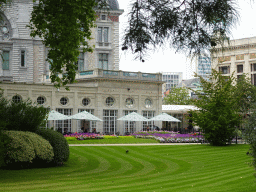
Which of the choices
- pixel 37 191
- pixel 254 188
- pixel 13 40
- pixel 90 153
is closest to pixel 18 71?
pixel 13 40

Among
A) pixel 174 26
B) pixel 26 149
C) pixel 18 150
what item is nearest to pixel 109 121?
pixel 26 149

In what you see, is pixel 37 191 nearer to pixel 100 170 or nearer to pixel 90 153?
pixel 100 170

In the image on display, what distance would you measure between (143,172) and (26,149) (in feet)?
18.0

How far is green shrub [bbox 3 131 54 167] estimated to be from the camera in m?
17.6

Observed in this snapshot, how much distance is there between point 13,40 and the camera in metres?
46.0

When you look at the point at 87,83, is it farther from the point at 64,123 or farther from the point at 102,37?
the point at 102,37

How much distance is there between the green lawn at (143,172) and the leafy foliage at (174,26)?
5129mm

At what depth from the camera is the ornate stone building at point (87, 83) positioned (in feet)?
133

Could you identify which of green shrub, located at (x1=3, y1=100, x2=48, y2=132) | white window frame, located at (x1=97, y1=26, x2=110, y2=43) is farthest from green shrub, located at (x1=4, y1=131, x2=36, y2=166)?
white window frame, located at (x1=97, y1=26, x2=110, y2=43)

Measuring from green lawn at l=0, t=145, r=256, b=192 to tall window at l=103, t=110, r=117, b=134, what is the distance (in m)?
16.0

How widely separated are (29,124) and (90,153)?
17.6 ft

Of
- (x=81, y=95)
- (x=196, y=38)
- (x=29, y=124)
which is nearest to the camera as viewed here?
(x=196, y=38)

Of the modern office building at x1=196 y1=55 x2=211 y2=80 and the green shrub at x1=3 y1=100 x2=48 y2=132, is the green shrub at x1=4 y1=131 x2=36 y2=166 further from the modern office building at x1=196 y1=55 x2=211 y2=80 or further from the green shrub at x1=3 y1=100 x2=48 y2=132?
the modern office building at x1=196 y1=55 x2=211 y2=80

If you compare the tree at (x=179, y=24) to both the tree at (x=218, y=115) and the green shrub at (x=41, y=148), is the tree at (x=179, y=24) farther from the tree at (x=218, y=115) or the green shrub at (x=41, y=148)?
the tree at (x=218, y=115)
